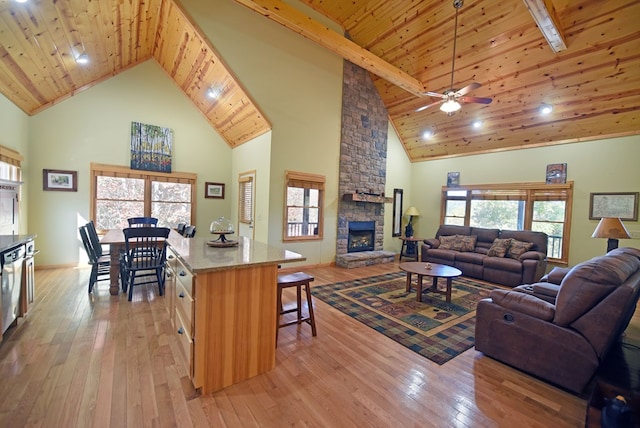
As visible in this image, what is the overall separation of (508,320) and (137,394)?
296 cm

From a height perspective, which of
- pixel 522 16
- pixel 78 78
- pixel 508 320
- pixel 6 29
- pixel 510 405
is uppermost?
pixel 522 16

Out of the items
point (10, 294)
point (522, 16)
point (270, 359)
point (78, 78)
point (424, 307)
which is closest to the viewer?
point (270, 359)

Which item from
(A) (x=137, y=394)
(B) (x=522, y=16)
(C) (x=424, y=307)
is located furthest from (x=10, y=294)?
(B) (x=522, y=16)

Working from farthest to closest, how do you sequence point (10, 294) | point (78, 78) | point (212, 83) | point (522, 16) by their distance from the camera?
point (212, 83)
point (78, 78)
point (522, 16)
point (10, 294)

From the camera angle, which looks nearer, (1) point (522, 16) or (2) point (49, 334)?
(2) point (49, 334)

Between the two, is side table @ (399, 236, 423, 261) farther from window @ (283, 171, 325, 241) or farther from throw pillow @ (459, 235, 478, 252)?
A: window @ (283, 171, 325, 241)

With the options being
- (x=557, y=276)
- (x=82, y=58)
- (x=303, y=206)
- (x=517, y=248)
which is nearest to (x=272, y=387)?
(x=557, y=276)

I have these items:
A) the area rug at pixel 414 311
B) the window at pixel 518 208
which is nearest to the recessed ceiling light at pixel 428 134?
the window at pixel 518 208

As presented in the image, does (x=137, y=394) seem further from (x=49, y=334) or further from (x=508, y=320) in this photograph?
(x=508, y=320)

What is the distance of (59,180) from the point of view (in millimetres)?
5027

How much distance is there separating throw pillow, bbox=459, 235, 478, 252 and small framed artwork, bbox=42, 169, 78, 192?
7.63 metres

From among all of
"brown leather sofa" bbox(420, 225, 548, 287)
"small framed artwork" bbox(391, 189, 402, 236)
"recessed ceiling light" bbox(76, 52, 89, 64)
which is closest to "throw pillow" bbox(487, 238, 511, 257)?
"brown leather sofa" bbox(420, 225, 548, 287)

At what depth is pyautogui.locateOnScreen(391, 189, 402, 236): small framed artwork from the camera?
25.0ft

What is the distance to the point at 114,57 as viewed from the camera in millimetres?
4824
